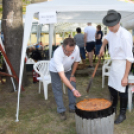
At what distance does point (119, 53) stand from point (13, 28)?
3.32 m

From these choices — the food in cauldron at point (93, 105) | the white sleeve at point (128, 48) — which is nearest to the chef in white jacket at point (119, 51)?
the white sleeve at point (128, 48)

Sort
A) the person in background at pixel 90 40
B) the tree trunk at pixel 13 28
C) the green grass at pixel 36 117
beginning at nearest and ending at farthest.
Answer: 1. the green grass at pixel 36 117
2. the tree trunk at pixel 13 28
3. the person in background at pixel 90 40

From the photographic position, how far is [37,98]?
4.81m

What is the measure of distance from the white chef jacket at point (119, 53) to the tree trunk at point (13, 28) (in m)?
3.03

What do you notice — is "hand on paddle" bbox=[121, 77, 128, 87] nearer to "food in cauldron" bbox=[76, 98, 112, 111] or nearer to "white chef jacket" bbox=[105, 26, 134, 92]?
"white chef jacket" bbox=[105, 26, 134, 92]

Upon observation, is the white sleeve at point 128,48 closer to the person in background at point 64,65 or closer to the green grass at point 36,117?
the person in background at point 64,65

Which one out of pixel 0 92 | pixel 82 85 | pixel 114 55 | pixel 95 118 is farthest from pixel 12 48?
pixel 95 118

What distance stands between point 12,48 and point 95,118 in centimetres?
365

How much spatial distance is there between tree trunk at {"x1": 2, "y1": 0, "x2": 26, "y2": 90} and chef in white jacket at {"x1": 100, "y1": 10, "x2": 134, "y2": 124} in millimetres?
2986

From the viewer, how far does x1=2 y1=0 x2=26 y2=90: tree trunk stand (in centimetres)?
525

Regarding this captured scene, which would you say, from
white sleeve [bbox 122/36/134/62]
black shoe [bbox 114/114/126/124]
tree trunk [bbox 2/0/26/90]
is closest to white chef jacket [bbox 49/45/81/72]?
white sleeve [bbox 122/36/134/62]

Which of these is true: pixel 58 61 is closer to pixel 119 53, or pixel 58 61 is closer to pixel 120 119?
pixel 119 53

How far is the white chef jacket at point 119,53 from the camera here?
9.04 feet

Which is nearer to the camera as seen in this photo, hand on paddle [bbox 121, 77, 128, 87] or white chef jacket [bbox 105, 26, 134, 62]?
white chef jacket [bbox 105, 26, 134, 62]
